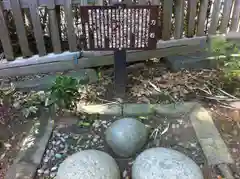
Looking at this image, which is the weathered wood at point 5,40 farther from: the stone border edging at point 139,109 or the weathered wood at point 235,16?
the weathered wood at point 235,16

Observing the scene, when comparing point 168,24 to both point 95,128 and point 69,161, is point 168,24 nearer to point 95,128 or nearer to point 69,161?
point 95,128

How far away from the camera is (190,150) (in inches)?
122

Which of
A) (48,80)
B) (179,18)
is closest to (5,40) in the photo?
(48,80)

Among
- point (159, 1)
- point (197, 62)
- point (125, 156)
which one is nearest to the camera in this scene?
point (125, 156)

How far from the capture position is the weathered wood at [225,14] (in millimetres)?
4410

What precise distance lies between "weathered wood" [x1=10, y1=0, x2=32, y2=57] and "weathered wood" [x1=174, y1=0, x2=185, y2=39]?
7.32ft

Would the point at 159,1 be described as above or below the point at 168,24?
above

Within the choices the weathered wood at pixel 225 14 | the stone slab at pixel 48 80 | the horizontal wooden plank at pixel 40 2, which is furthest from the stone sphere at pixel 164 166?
the weathered wood at pixel 225 14

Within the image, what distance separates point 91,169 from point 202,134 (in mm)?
1411

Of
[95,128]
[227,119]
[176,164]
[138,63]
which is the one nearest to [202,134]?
[227,119]

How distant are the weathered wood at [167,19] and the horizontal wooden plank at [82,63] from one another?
23cm

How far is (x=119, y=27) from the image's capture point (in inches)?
135

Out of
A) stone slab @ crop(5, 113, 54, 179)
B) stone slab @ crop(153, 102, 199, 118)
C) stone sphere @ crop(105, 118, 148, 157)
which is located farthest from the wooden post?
stone sphere @ crop(105, 118, 148, 157)

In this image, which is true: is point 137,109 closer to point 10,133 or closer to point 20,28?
point 10,133
